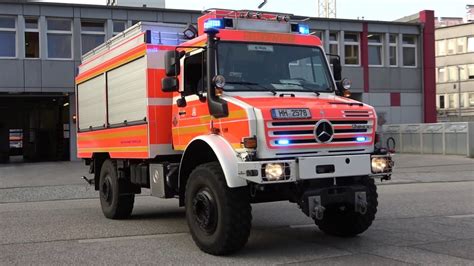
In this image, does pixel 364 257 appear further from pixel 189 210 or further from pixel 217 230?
pixel 189 210

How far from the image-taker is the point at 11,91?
94.2 feet

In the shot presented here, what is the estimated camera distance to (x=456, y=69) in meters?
78.4

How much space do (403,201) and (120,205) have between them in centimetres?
625

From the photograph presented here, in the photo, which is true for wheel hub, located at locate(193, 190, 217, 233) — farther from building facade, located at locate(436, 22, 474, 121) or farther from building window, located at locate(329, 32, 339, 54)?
building facade, located at locate(436, 22, 474, 121)

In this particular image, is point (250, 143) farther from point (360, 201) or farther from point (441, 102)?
point (441, 102)

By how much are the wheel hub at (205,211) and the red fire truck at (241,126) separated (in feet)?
0.05

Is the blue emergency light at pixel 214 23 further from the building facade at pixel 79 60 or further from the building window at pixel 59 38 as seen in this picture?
the building window at pixel 59 38

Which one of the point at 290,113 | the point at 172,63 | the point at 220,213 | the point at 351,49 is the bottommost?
the point at 220,213

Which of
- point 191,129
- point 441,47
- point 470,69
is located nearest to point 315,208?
point 191,129

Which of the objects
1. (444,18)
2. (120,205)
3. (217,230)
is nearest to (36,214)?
(120,205)

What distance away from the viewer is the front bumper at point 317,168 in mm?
6457

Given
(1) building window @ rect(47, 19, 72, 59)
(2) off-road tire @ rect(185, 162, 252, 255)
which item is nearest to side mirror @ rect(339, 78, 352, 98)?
(2) off-road tire @ rect(185, 162, 252, 255)

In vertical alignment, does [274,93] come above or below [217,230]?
above

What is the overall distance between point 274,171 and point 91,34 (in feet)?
84.2
